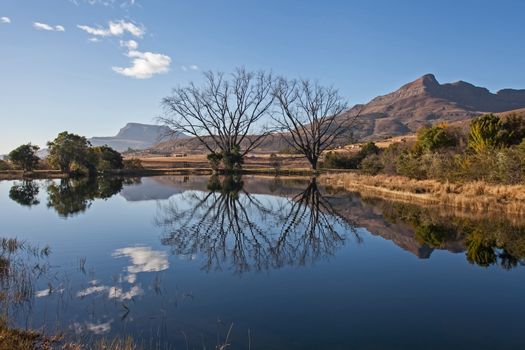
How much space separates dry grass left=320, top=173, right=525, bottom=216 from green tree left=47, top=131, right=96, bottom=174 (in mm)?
36870

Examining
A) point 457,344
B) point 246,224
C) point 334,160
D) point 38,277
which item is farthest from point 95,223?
point 334,160

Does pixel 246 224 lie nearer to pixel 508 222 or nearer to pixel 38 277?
pixel 38 277

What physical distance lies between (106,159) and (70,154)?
5215mm

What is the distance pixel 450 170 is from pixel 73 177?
44.5 meters

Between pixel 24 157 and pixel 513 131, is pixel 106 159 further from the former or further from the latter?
pixel 513 131

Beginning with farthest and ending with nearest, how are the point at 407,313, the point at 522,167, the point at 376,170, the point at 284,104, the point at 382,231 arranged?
the point at 284,104
the point at 376,170
the point at 522,167
the point at 382,231
the point at 407,313

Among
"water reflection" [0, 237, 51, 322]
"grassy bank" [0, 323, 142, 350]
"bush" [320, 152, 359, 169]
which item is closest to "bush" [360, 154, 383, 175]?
"bush" [320, 152, 359, 169]

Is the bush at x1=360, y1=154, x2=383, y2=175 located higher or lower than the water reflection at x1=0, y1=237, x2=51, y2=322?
higher

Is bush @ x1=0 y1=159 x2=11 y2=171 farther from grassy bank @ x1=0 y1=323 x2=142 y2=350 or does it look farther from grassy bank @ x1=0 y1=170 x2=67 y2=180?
grassy bank @ x1=0 y1=323 x2=142 y2=350

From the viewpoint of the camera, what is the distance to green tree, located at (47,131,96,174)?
54.1 m

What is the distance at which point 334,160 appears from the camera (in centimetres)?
5769

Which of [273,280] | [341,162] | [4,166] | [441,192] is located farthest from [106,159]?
[273,280]

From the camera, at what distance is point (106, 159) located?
58.8 meters

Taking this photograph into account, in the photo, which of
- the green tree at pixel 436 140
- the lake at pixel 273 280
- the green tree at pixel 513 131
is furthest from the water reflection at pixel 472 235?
the green tree at pixel 436 140
